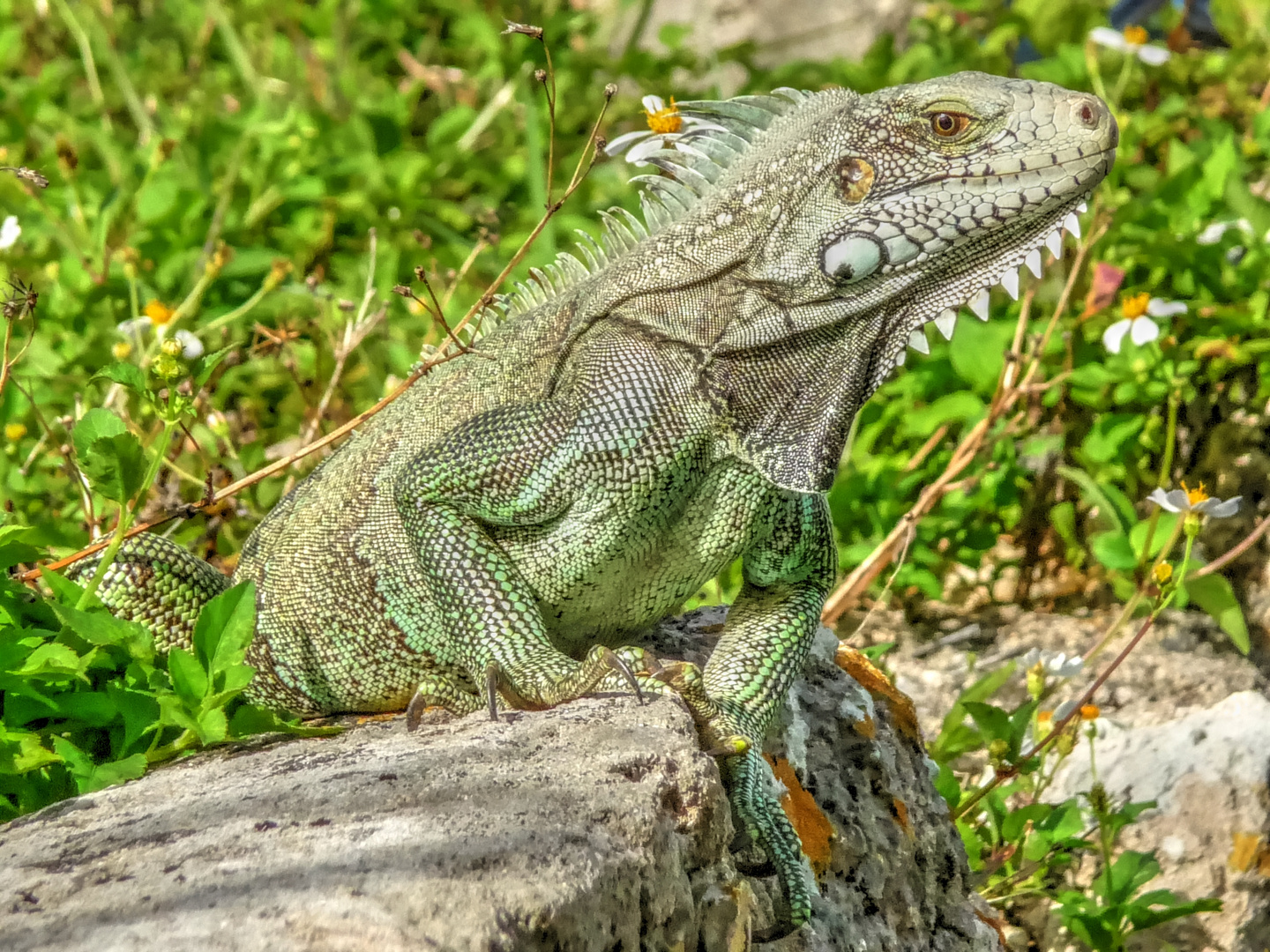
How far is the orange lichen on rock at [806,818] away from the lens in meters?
3.15

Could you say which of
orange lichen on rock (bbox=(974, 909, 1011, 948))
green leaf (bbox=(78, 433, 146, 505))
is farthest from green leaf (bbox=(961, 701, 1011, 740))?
green leaf (bbox=(78, 433, 146, 505))

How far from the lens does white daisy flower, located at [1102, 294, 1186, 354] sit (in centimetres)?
504

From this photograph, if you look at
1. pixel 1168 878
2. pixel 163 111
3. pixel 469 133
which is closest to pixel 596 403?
pixel 1168 878

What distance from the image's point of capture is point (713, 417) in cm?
302

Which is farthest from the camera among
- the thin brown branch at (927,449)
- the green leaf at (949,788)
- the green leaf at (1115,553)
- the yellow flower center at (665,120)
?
the thin brown branch at (927,449)

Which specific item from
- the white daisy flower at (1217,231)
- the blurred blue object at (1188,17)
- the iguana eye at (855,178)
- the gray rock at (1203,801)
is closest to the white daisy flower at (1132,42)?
the white daisy flower at (1217,231)

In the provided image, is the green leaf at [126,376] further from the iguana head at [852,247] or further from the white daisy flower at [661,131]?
the white daisy flower at [661,131]

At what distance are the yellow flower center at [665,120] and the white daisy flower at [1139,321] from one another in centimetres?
216

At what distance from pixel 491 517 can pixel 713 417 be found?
526 millimetres

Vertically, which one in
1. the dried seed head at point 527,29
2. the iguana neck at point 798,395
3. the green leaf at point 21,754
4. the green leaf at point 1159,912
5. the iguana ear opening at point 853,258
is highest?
the dried seed head at point 527,29

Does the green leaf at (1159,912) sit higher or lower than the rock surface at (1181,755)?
higher

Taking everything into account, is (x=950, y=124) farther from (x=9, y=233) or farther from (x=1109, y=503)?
(x=9, y=233)

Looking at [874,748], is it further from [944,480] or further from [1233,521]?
[1233,521]

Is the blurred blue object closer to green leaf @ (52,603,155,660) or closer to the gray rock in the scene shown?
the gray rock
